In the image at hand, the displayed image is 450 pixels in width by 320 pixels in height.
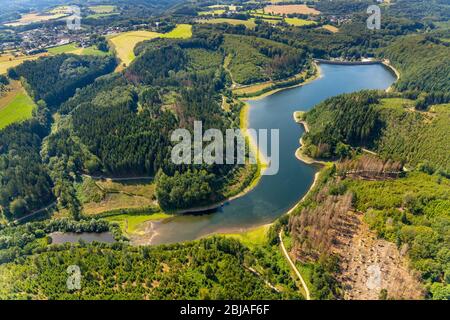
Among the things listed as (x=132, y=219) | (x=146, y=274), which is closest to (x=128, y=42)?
(x=132, y=219)

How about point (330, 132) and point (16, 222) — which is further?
point (330, 132)

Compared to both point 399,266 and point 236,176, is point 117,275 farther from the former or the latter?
point 399,266

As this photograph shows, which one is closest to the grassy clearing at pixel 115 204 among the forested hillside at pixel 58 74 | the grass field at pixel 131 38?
the forested hillside at pixel 58 74

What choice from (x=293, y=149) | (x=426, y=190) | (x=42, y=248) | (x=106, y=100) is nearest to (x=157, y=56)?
(x=106, y=100)

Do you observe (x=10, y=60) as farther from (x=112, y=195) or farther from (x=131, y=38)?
(x=112, y=195)

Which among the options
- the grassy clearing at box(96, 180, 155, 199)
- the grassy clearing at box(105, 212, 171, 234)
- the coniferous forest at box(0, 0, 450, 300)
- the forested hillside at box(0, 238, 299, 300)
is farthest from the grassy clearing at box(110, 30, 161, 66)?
the forested hillside at box(0, 238, 299, 300)

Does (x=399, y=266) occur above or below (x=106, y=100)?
below

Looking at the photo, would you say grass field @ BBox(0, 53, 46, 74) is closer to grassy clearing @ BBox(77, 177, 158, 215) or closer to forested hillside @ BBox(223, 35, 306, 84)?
grassy clearing @ BBox(77, 177, 158, 215)
